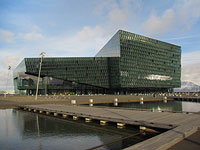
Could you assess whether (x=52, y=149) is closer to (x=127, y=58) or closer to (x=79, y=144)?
(x=79, y=144)

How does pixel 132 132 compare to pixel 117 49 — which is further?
pixel 117 49

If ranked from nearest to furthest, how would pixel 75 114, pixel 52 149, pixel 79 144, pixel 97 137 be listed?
1. pixel 52 149
2. pixel 79 144
3. pixel 97 137
4. pixel 75 114

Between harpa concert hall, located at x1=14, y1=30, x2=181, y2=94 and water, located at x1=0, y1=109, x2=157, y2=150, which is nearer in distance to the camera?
water, located at x1=0, y1=109, x2=157, y2=150

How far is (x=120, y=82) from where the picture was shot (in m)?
95.9

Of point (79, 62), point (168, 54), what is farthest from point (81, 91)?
point (168, 54)

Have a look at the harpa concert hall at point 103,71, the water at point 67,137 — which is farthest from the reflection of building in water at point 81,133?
the harpa concert hall at point 103,71

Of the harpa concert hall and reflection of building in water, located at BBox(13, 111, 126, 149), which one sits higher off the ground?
the harpa concert hall

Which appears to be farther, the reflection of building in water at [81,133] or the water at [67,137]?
the reflection of building in water at [81,133]

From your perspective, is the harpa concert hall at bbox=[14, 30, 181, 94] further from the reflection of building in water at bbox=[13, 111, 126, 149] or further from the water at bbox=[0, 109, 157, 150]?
the water at bbox=[0, 109, 157, 150]

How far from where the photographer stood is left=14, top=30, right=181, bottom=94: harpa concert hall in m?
95.8

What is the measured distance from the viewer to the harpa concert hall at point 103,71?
9575 centimetres

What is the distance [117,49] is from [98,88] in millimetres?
23521

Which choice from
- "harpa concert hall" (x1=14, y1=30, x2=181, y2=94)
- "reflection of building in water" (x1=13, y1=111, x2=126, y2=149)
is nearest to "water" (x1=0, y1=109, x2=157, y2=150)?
"reflection of building in water" (x1=13, y1=111, x2=126, y2=149)

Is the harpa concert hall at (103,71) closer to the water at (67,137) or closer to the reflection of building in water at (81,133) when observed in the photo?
the reflection of building in water at (81,133)
